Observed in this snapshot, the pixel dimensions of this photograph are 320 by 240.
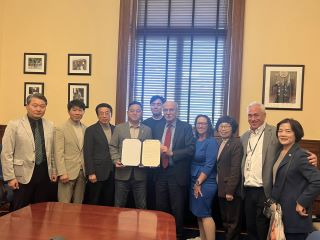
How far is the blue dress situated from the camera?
10.7 ft

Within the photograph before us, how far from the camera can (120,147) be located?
11.3 feet

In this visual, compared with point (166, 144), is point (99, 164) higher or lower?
lower

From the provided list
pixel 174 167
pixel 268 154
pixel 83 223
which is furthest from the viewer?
pixel 174 167

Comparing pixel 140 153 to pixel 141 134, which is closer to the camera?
pixel 140 153

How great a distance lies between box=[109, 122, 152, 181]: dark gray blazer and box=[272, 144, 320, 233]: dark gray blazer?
1.39 meters

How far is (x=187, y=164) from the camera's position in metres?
3.39

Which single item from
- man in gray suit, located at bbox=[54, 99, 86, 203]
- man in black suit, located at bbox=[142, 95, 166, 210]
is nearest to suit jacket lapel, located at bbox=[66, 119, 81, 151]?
man in gray suit, located at bbox=[54, 99, 86, 203]

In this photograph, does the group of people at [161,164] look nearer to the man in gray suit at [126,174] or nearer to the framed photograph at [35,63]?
Answer: the man in gray suit at [126,174]

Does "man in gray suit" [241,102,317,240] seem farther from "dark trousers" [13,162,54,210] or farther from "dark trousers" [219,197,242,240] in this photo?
"dark trousers" [13,162,54,210]

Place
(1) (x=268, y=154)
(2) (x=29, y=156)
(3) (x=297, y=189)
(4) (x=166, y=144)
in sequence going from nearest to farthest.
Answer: (3) (x=297, y=189)
(1) (x=268, y=154)
(2) (x=29, y=156)
(4) (x=166, y=144)

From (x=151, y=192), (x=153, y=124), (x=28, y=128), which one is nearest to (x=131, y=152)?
(x=153, y=124)

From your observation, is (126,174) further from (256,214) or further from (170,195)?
(256,214)

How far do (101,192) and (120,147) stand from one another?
509 mm

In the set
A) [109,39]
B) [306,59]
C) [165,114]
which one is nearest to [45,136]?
[165,114]
